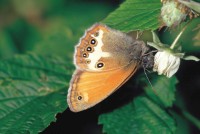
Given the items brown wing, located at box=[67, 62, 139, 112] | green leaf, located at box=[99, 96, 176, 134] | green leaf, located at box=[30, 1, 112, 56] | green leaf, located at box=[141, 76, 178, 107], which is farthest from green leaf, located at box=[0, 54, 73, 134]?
green leaf, located at box=[30, 1, 112, 56]

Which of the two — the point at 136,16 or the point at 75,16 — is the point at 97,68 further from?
the point at 75,16

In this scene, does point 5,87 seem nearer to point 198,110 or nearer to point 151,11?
point 151,11

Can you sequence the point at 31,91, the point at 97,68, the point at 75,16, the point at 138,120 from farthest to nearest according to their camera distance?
1. the point at 75,16
2. the point at 31,91
3. the point at 138,120
4. the point at 97,68

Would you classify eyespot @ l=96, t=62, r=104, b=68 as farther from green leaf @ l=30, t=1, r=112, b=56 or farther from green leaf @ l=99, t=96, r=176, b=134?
green leaf @ l=30, t=1, r=112, b=56

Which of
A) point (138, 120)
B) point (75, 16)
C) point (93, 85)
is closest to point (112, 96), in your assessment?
point (138, 120)

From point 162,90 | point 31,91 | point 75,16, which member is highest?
point 75,16

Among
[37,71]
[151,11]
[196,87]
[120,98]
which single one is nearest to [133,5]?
[151,11]
